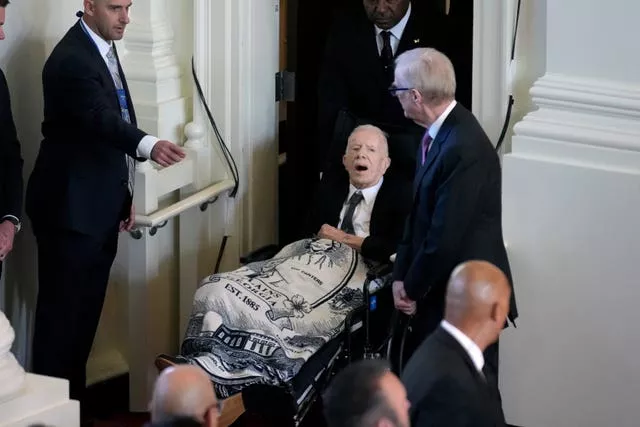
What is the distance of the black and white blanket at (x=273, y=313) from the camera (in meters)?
4.50

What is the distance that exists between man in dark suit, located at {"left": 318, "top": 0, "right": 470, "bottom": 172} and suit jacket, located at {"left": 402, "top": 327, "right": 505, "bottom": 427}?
2.41 metres

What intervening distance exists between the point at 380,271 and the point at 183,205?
0.98 metres

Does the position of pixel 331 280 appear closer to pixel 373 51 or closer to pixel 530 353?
pixel 530 353

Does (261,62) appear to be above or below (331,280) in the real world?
above

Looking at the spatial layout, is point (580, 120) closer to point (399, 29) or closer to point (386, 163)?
point (386, 163)

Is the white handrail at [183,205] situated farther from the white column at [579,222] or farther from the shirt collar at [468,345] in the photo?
the shirt collar at [468,345]

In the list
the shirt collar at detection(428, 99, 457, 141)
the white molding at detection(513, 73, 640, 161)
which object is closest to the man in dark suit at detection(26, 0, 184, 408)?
the shirt collar at detection(428, 99, 457, 141)

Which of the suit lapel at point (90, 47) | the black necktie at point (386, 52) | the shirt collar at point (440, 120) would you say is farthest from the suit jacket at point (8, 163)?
the black necktie at point (386, 52)

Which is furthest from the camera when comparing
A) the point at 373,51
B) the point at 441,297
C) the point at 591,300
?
the point at 373,51

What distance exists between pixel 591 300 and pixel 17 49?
2338 millimetres

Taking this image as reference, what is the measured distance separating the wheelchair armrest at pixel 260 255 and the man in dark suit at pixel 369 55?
1.77ft

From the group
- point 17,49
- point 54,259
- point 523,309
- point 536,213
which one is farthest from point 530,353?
point 17,49

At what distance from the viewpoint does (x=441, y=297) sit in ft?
14.5

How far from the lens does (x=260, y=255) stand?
522cm
